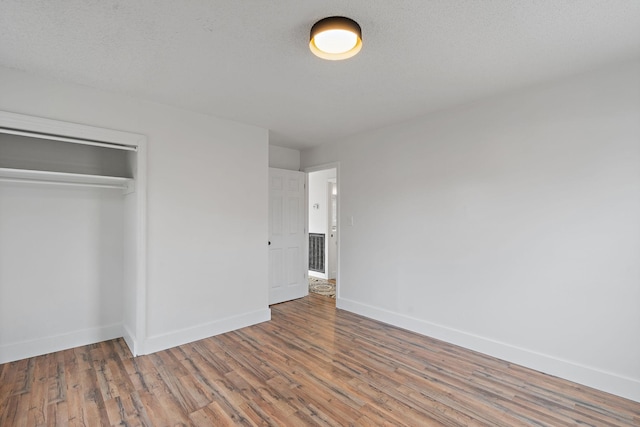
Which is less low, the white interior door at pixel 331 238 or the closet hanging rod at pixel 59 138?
the closet hanging rod at pixel 59 138

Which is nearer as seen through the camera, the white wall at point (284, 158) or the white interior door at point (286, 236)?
the white interior door at point (286, 236)

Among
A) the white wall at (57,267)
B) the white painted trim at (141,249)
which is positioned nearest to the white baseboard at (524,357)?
the white painted trim at (141,249)

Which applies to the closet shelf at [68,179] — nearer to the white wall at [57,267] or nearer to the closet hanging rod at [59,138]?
the white wall at [57,267]

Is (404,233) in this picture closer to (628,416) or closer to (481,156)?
(481,156)

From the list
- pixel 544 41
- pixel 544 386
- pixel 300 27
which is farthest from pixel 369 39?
pixel 544 386

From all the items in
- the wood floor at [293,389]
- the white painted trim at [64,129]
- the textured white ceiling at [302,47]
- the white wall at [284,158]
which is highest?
the textured white ceiling at [302,47]

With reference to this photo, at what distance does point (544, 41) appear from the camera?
2.00m

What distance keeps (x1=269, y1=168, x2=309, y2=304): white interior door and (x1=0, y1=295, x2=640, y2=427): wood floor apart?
1547mm

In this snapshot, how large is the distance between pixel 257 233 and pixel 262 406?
2.08 meters

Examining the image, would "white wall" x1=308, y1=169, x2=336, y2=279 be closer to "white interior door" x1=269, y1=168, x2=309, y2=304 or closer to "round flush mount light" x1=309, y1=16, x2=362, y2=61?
"white interior door" x1=269, y1=168, x2=309, y2=304

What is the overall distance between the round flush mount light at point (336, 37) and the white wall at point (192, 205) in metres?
1.98

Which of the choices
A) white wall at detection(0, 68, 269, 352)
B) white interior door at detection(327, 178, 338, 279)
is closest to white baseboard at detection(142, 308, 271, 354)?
white wall at detection(0, 68, 269, 352)

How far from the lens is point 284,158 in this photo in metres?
4.95

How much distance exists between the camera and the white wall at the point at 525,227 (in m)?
2.29
